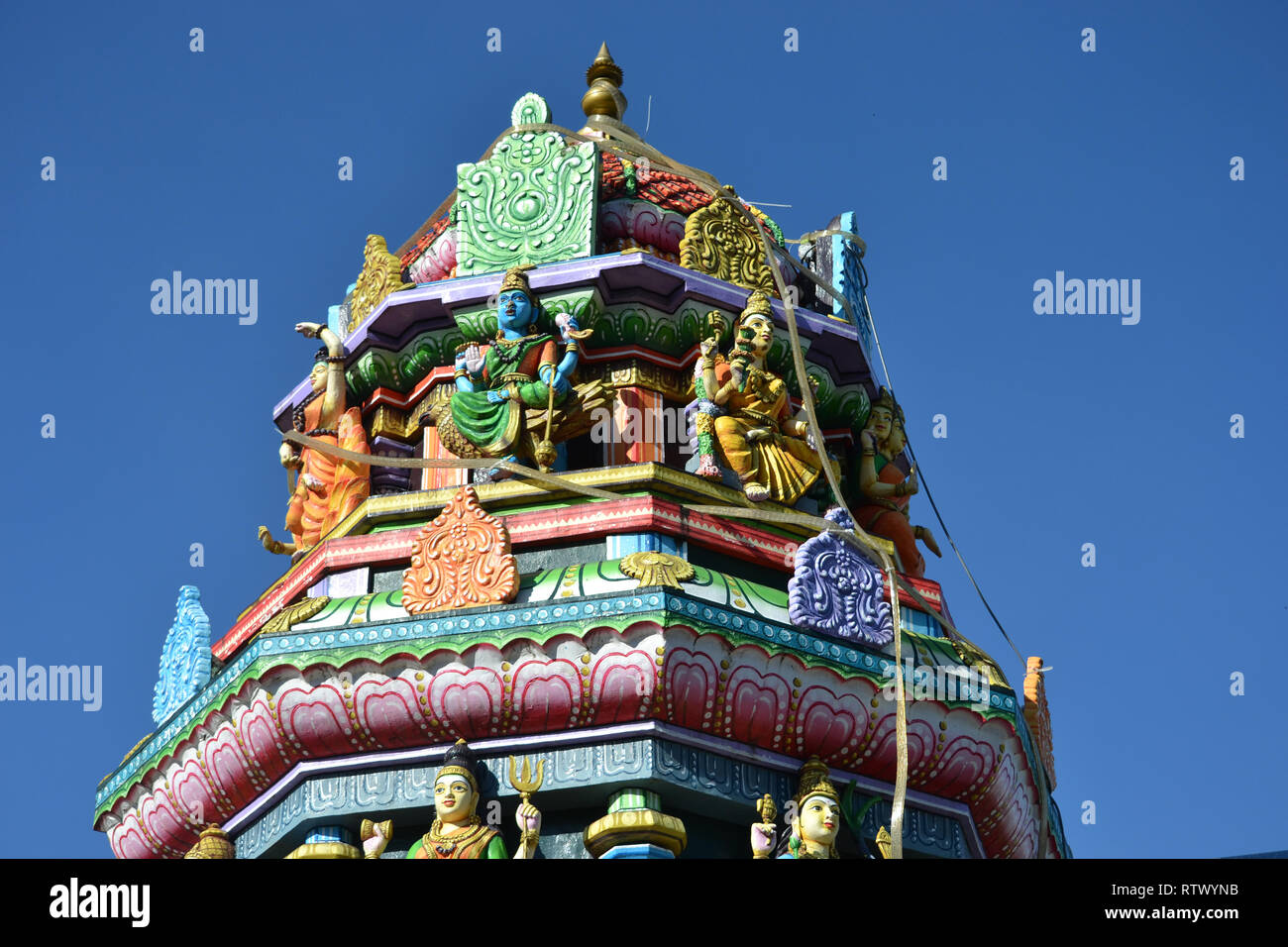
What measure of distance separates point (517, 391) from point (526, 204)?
2.67m

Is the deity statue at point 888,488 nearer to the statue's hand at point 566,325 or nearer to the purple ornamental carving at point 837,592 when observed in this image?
the purple ornamental carving at point 837,592

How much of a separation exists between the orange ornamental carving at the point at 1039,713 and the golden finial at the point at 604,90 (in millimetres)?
8463

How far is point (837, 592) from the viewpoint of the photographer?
77.4ft

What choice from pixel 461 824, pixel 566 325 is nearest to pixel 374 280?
pixel 566 325

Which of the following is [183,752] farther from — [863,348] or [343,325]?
[863,348]

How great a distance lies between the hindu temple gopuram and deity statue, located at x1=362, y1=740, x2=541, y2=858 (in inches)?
1.2

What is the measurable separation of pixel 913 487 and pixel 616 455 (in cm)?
374

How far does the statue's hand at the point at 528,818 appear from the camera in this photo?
2188 centimetres

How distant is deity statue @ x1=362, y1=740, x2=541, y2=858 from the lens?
2188cm

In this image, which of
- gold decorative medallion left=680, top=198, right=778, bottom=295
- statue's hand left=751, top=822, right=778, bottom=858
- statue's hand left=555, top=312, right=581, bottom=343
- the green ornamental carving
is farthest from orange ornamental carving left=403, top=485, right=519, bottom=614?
gold decorative medallion left=680, top=198, right=778, bottom=295
